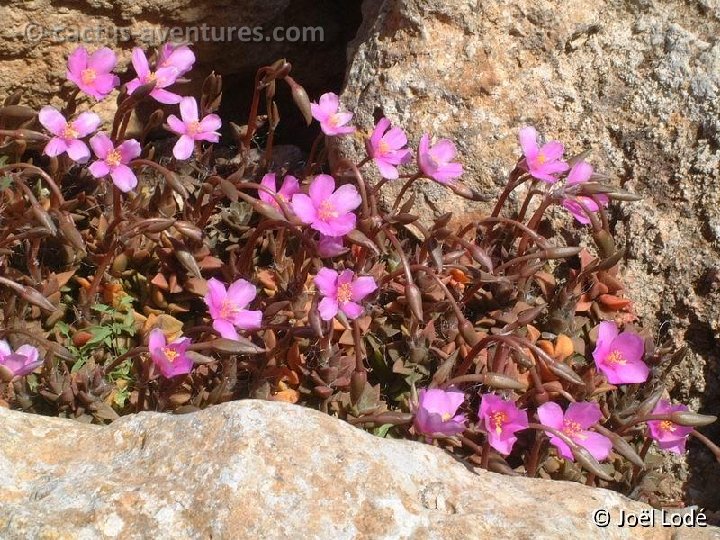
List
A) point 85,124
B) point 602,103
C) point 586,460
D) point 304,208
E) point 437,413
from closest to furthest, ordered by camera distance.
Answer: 1. point 586,460
2. point 437,413
3. point 304,208
4. point 85,124
5. point 602,103

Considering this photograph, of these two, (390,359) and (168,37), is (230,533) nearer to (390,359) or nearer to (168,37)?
(390,359)

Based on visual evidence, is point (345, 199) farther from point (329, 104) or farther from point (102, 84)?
point (102, 84)

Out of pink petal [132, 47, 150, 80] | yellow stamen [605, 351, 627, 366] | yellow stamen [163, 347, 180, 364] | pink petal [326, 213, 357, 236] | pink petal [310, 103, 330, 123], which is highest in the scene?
pink petal [310, 103, 330, 123]

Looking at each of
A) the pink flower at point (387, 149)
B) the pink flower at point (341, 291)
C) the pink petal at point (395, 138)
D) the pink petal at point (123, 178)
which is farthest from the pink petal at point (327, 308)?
the pink petal at point (123, 178)

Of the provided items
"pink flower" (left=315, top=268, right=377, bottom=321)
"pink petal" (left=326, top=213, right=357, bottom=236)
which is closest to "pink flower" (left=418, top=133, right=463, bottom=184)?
"pink petal" (left=326, top=213, right=357, bottom=236)

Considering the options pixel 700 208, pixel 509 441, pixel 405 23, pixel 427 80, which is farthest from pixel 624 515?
pixel 405 23

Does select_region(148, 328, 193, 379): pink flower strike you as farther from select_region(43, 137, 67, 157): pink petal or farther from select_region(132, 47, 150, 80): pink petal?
select_region(132, 47, 150, 80): pink petal

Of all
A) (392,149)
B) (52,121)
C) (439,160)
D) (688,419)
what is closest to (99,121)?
(52,121)

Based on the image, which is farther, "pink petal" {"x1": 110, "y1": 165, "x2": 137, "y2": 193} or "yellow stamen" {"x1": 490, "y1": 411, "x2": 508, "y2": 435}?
"pink petal" {"x1": 110, "y1": 165, "x2": 137, "y2": 193}
